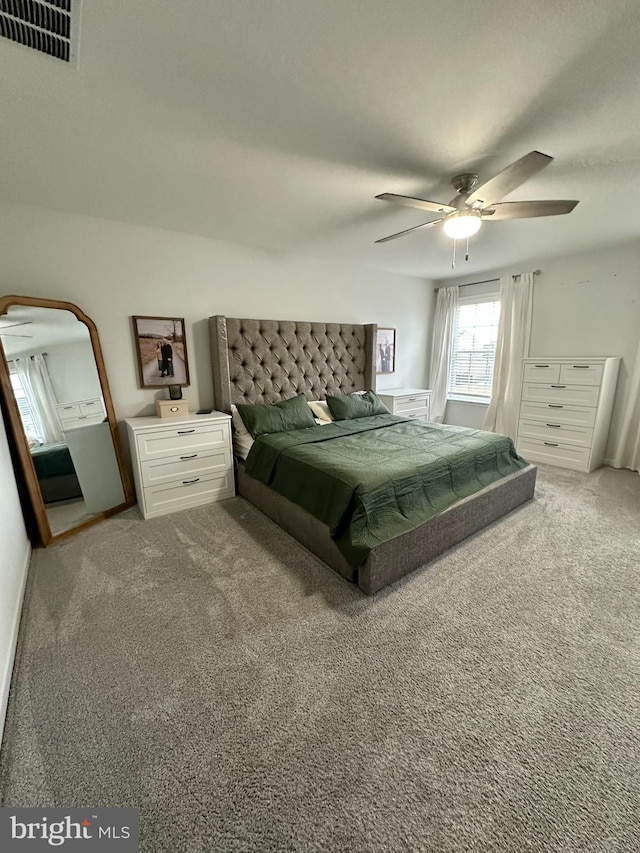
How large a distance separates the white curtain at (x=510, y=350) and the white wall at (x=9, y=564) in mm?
4675

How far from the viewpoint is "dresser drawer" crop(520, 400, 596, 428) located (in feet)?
11.0

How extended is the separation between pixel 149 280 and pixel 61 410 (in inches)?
50.3

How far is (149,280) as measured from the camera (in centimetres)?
277

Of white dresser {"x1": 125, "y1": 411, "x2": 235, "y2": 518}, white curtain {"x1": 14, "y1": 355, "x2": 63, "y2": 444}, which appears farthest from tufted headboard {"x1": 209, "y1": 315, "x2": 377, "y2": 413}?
white curtain {"x1": 14, "y1": 355, "x2": 63, "y2": 444}

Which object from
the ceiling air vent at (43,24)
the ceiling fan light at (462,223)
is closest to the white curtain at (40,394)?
the ceiling air vent at (43,24)

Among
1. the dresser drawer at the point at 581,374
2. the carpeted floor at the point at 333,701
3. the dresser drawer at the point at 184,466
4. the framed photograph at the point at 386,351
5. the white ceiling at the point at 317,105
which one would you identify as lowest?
the carpeted floor at the point at 333,701

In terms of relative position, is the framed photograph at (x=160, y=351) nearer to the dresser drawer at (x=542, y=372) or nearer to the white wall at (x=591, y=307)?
the dresser drawer at (x=542, y=372)

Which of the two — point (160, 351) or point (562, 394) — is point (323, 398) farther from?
point (562, 394)

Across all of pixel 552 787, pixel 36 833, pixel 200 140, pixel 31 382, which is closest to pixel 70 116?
pixel 200 140

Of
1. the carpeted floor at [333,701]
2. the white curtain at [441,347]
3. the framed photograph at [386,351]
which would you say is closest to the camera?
the carpeted floor at [333,701]

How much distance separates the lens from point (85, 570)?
1.98m

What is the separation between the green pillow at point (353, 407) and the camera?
3.47 m

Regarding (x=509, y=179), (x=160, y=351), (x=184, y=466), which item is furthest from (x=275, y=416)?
(x=509, y=179)

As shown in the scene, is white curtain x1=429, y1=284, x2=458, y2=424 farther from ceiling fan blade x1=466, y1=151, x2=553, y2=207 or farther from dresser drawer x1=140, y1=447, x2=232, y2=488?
dresser drawer x1=140, y1=447, x2=232, y2=488
